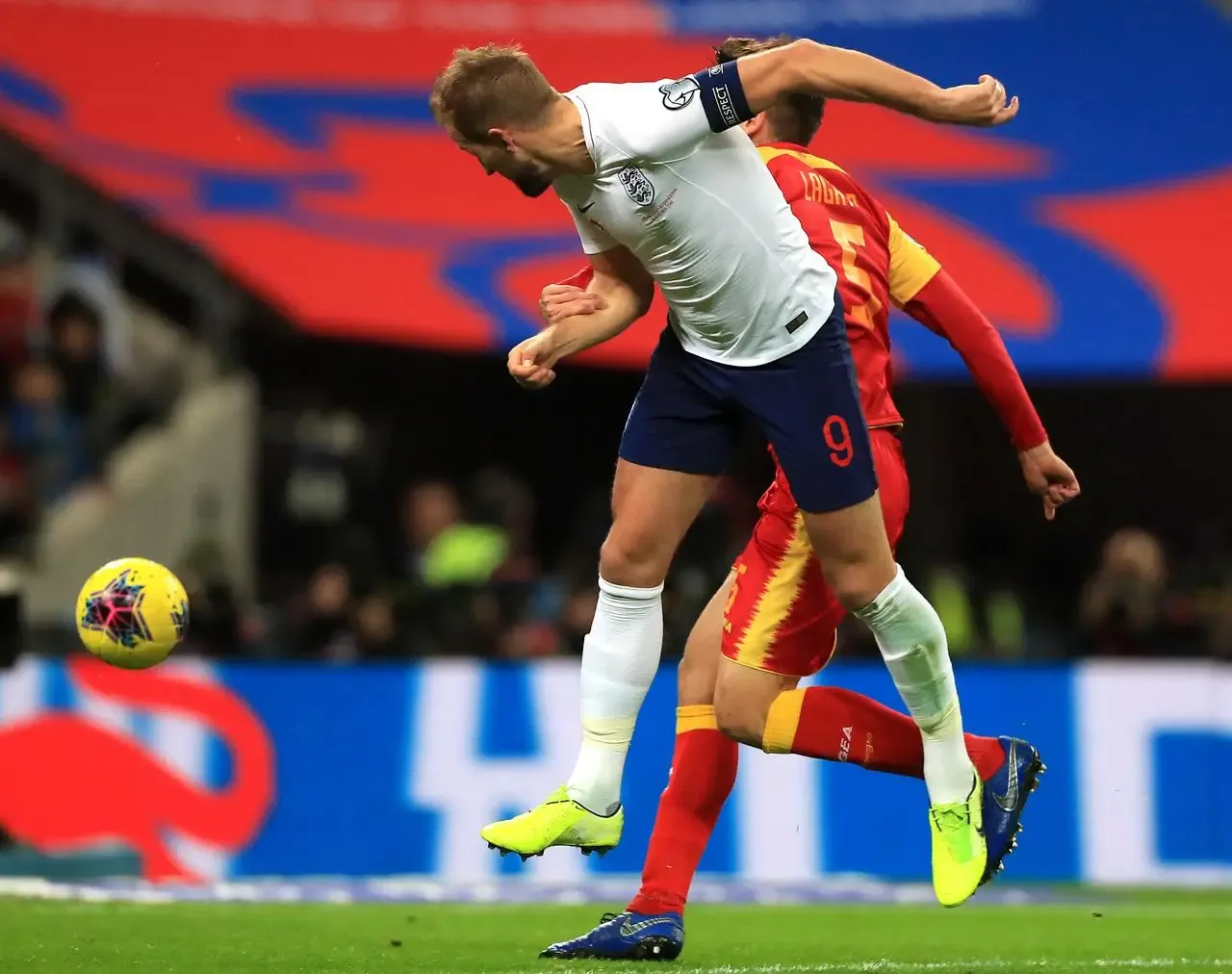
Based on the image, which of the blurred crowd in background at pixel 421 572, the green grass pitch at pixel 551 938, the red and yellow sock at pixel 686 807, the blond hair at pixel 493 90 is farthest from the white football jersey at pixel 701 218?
the blurred crowd in background at pixel 421 572

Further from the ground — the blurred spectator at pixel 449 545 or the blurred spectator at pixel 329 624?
the blurred spectator at pixel 449 545

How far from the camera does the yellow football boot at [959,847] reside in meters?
5.43

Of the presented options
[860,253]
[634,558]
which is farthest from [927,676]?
[860,253]

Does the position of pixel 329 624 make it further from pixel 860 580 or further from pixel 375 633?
pixel 860 580

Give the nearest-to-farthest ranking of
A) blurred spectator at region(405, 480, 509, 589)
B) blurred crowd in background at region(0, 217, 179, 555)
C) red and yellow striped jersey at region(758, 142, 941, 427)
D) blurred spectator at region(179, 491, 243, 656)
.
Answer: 1. red and yellow striped jersey at region(758, 142, 941, 427)
2. blurred spectator at region(179, 491, 243, 656)
3. blurred spectator at region(405, 480, 509, 589)
4. blurred crowd in background at region(0, 217, 179, 555)

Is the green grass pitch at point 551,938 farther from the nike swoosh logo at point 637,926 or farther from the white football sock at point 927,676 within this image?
the white football sock at point 927,676

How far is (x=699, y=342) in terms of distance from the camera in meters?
5.53

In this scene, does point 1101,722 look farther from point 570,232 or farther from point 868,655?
point 570,232

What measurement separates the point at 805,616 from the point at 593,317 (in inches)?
39.6

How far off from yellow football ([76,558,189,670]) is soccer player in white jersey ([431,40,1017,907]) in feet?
5.12

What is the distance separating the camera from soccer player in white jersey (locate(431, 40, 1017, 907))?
518cm

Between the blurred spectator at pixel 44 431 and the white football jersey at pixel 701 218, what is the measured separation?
28.2 ft

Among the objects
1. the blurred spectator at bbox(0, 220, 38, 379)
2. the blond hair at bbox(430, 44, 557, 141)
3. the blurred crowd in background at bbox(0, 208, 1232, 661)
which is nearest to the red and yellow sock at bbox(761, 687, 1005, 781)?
the blond hair at bbox(430, 44, 557, 141)

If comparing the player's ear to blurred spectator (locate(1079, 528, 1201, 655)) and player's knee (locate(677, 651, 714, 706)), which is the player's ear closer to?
player's knee (locate(677, 651, 714, 706))
